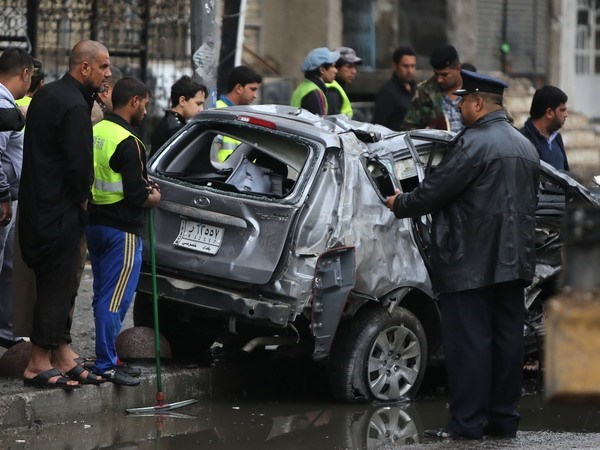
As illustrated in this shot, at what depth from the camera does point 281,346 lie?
855 cm

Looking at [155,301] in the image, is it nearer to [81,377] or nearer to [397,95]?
[81,377]

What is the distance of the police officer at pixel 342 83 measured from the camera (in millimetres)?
11766

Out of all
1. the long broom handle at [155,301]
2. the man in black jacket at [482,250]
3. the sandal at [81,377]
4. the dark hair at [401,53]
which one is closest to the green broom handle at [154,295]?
the long broom handle at [155,301]

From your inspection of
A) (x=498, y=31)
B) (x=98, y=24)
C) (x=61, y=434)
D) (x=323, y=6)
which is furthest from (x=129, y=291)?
(x=498, y=31)

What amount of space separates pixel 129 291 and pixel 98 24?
6718mm

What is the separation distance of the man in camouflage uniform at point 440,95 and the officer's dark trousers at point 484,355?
14.0 feet

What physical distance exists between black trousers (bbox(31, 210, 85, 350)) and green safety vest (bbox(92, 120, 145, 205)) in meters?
0.26

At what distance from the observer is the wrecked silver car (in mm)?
7953

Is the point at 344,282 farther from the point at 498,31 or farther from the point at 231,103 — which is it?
the point at 498,31

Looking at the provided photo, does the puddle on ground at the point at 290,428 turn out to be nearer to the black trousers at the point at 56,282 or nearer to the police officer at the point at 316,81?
the black trousers at the point at 56,282

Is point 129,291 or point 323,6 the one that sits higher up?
point 323,6

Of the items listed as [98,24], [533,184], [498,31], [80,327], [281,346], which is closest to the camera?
[533,184]

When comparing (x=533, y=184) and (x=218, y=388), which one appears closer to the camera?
(x=533, y=184)

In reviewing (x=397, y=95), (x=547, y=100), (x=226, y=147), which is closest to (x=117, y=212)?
(x=226, y=147)
